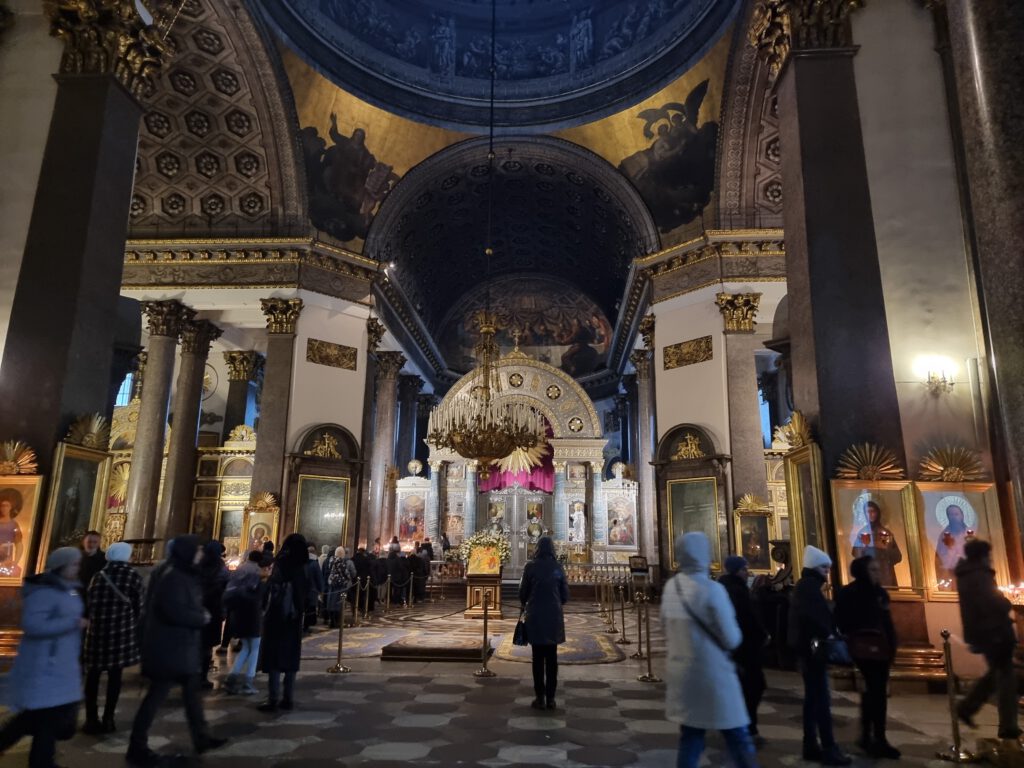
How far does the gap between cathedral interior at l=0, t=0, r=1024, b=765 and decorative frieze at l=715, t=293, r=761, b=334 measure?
0.18ft

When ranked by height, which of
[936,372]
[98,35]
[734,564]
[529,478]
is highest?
[98,35]

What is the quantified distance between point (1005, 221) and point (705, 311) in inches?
455

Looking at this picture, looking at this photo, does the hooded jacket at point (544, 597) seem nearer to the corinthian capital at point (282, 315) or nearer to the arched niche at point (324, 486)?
the arched niche at point (324, 486)

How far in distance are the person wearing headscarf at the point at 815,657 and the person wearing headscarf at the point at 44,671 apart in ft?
14.2

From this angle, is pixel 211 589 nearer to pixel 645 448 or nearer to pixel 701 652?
pixel 701 652

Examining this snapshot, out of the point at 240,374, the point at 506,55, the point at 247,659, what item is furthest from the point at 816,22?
the point at 240,374

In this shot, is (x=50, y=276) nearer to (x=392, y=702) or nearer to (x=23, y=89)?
(x=23, y=89)

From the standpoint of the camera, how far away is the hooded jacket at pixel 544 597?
5.86m

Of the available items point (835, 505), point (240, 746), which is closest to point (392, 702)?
point (240, 746)

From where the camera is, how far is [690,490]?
1485 centimetres

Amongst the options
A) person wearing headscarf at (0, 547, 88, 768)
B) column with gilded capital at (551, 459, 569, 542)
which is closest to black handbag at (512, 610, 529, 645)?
person wearing headscarf at (0, 547, 88, 768)

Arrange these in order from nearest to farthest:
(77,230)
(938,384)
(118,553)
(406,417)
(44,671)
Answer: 1. (44,671)
2. (118,553)
3. (938,384)
4. (77,230)
5. (406,417)

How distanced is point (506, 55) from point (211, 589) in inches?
639

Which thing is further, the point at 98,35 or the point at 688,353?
the point at 688,353
